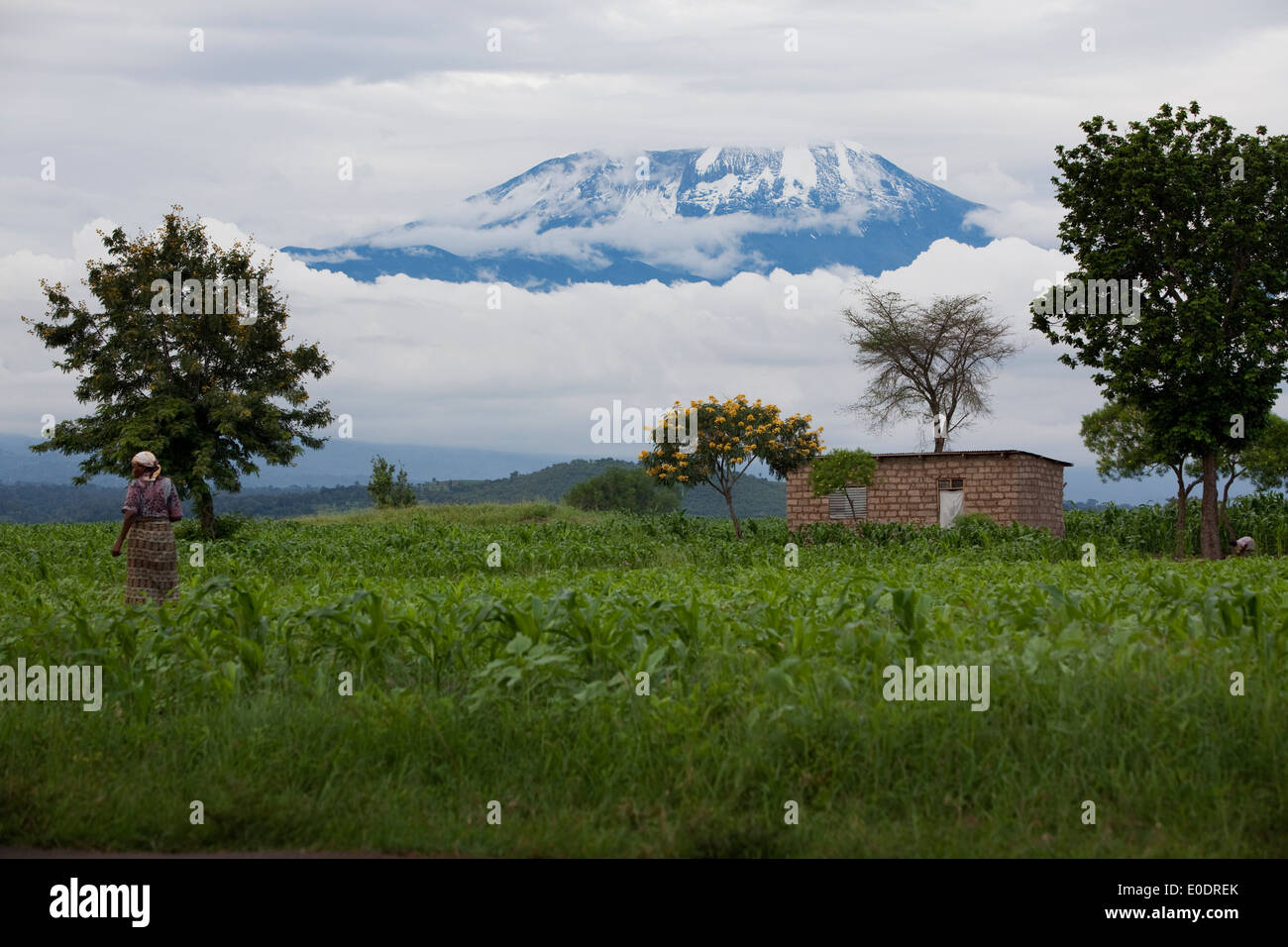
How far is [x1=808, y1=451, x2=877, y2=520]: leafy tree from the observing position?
104 feet

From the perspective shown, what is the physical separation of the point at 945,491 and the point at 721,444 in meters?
8.77

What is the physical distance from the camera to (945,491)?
34.7m

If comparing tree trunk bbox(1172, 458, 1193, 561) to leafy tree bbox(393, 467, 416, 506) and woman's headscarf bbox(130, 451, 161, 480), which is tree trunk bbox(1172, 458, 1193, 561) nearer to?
woman's headscarf bbox(130, 451, 161, 480)

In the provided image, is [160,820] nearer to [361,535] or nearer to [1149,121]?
[361,535]

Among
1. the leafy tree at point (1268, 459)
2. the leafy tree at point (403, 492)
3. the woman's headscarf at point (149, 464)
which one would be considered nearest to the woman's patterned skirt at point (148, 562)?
the woman's headscarf at point (149, 464)

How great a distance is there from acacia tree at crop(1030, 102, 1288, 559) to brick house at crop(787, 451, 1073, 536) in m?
5.83

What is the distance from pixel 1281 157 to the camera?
26.5 metres

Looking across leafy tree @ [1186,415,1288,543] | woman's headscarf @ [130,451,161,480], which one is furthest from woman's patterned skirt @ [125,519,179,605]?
leafy tree @ [1186,415,1288,543]

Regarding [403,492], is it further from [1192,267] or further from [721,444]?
[1192,267]

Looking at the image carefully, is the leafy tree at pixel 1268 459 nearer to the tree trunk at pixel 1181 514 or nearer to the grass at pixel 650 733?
the tree trunk at pixel 1181 514

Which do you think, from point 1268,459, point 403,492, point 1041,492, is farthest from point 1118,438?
point 403,492

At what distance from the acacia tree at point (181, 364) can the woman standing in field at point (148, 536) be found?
1938cm

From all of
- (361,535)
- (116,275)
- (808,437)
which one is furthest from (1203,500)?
Result: (116,275)

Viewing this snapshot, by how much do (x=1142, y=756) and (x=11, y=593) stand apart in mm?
13363
